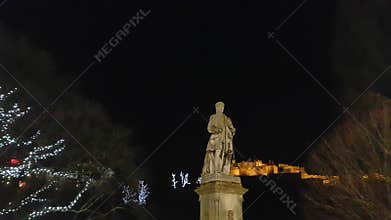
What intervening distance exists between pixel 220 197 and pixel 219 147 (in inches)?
42.2

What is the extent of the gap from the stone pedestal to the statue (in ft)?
0.65

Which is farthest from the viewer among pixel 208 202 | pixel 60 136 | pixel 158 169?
pixel 158 169

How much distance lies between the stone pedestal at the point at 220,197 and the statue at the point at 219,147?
0.20m

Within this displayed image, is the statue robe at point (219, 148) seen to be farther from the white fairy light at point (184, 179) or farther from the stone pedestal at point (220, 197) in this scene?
the white fairy light at point (184, 179)

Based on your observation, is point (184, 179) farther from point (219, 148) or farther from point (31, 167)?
point (219, 148)

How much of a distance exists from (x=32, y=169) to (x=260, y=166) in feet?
132

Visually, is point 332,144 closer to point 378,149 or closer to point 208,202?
point 378,149

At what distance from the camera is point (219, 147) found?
35.1 ft

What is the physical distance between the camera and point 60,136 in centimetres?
2441

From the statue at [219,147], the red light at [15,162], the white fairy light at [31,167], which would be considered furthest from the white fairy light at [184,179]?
the statue at [219,147]

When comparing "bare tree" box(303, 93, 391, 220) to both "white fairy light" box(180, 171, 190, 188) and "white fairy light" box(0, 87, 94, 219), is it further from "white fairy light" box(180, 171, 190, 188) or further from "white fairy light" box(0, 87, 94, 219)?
"white fairy light" box(180, 171, 190, 188)

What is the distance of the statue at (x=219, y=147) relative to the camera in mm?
10664

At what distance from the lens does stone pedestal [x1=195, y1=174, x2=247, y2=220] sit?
10336 mm

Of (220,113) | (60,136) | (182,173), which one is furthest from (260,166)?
(220,113)
